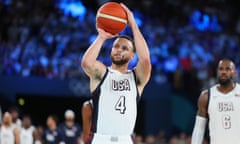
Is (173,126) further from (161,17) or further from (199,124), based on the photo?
(199,124)

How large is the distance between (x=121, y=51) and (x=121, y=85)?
331mm

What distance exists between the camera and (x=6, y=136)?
13609mm

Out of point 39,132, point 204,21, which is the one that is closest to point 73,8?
point 204,21

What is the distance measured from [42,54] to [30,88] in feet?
4.23

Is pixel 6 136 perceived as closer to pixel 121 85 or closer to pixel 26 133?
pixel 26 133

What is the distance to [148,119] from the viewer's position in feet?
62.7

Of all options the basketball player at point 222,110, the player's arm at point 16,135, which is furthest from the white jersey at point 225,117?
the player's arm at point 16,135

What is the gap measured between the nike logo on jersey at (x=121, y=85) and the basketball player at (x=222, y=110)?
1.99 metres

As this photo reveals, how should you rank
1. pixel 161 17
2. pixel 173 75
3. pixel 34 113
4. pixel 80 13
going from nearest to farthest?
pixel 34 113
pixel 173 75
pixel 80 13
pixel 161 17

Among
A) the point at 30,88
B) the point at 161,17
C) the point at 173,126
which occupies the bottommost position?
the point at 173,126

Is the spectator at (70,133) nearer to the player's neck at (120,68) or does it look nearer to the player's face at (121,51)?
the player's neck at (120,68)

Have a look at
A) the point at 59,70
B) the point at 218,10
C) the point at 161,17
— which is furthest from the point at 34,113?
the point at 218,10

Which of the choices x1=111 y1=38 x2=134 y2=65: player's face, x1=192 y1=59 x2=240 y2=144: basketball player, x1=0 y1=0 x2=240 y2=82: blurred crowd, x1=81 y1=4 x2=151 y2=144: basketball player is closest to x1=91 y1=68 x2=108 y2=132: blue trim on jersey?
x1=81 y1=4 x2=151 y2=144: basketball player

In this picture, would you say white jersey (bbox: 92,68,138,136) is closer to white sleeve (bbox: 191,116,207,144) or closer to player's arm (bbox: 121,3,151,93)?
player's arm (bbox: 121,3,151,93)
